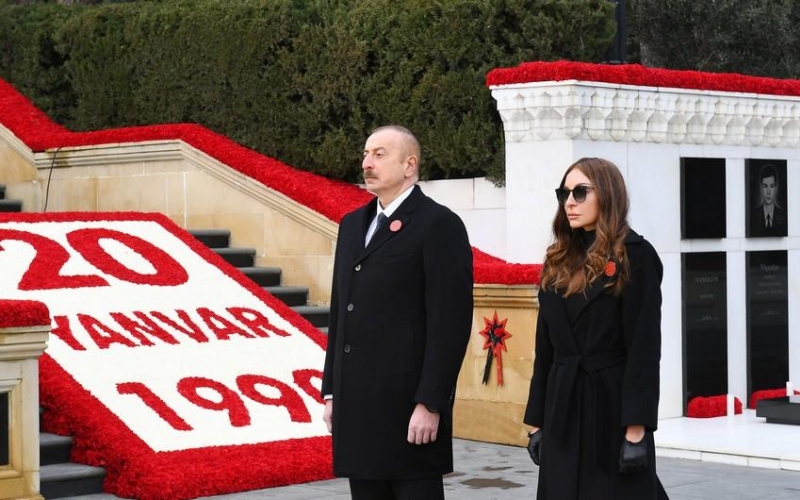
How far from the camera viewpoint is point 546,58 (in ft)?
45.3

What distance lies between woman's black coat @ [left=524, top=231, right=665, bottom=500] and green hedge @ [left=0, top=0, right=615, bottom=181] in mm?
7735

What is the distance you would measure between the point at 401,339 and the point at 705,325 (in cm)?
754

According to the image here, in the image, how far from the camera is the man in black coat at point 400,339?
19.9ft

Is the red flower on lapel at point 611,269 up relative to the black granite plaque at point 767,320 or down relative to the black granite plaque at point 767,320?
up

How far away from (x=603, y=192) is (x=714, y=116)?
7.84 metres

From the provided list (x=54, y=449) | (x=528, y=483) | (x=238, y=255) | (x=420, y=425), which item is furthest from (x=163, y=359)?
(x=420, y=425)

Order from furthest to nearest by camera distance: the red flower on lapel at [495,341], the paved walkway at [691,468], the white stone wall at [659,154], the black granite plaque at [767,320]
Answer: the black granite plaque at [767,320], the white stone wall at [659,154], the red flower on lapel at [495,341], the paved walkway at [691,468]

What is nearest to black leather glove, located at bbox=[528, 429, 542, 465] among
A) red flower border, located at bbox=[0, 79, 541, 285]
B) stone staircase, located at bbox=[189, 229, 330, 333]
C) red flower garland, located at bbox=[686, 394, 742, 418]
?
red flower border, located at bbox=[0, 79, 541, 285]

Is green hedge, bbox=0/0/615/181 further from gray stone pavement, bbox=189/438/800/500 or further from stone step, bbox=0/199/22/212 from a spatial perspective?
gray stone pavement, bbox=189/438/800/500

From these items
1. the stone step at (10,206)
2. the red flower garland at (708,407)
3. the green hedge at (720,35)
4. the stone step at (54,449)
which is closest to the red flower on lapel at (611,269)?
the stone step at (54,449)

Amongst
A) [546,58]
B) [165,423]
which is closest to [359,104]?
[546,58]

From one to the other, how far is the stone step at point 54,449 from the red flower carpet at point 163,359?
0.26 feet

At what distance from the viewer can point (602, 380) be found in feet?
19.1

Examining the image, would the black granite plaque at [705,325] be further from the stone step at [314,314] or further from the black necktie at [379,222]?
the black necktie at [379,222]
